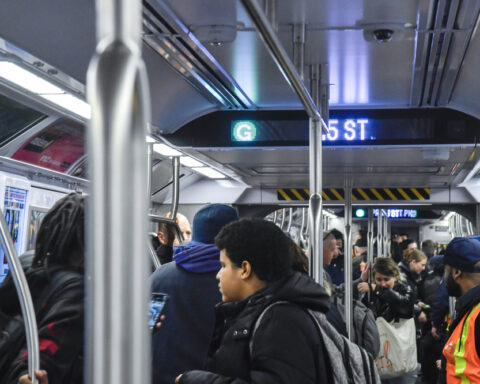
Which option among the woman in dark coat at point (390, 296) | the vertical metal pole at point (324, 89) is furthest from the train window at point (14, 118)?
the woman in dark coat at point (390, 296)

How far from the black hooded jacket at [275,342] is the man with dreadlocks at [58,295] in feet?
1.44

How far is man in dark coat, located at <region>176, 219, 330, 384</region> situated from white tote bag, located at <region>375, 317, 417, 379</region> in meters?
3.74

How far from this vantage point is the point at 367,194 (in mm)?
11078

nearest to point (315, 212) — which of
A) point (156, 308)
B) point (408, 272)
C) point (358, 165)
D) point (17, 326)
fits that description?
point (156, 308)

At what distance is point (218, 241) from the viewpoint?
2.55m

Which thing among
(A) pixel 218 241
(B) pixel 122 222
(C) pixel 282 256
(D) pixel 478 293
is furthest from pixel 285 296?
(B) pixel 122 222

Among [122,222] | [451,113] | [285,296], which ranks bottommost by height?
[285,296]

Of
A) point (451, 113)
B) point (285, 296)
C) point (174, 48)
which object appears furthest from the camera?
point (451, 113)

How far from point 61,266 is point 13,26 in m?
2.18

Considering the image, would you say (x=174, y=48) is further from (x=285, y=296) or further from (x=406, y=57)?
(x=285, y=296)

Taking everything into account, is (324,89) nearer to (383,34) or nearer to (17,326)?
(383,34)

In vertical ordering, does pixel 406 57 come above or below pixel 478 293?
above

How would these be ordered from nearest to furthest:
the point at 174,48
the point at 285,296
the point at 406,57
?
1. the point at 285,296
2. the point at 174,48
3. the point at 406,57

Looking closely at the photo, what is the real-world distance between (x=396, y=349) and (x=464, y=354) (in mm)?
2992
